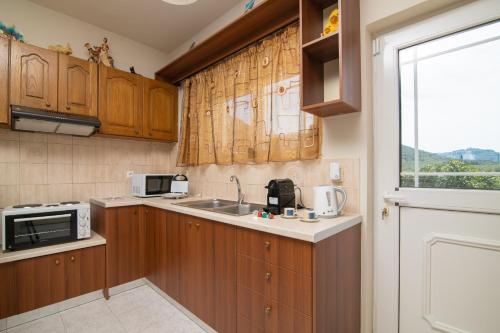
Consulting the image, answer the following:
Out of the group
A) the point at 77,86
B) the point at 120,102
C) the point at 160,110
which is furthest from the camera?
the point at 160,110

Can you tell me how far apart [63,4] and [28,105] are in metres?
1.12

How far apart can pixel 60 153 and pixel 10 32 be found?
1120mm

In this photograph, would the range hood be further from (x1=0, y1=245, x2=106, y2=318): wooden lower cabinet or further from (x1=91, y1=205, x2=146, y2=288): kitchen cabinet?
(x1=0, y1=245, x2=106, y2=318): wooden lower cabinet

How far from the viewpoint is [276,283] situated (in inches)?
50.0

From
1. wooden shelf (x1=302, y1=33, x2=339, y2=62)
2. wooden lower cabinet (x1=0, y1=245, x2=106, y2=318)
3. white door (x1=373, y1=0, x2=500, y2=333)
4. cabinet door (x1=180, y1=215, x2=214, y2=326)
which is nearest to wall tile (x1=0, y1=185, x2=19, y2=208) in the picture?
wooden lower cabinet (x1=0, y1=245, x2=106, y2=318)

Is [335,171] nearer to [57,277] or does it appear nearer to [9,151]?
[57,277]

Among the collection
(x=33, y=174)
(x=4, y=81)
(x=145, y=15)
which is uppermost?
(x=145, y=15)

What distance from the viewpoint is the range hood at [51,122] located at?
1.93 meters

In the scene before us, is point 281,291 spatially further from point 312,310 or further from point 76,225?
point 76,225

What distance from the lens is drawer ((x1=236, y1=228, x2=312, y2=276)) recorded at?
115 cm

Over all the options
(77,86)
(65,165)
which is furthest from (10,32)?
(65,165)

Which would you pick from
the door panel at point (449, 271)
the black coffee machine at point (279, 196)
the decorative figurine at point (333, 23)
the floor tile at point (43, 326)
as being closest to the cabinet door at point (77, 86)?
the floor tile at point (43, 326)

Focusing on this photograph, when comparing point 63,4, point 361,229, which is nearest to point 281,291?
point 361,229

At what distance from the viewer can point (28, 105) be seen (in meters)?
2.03
